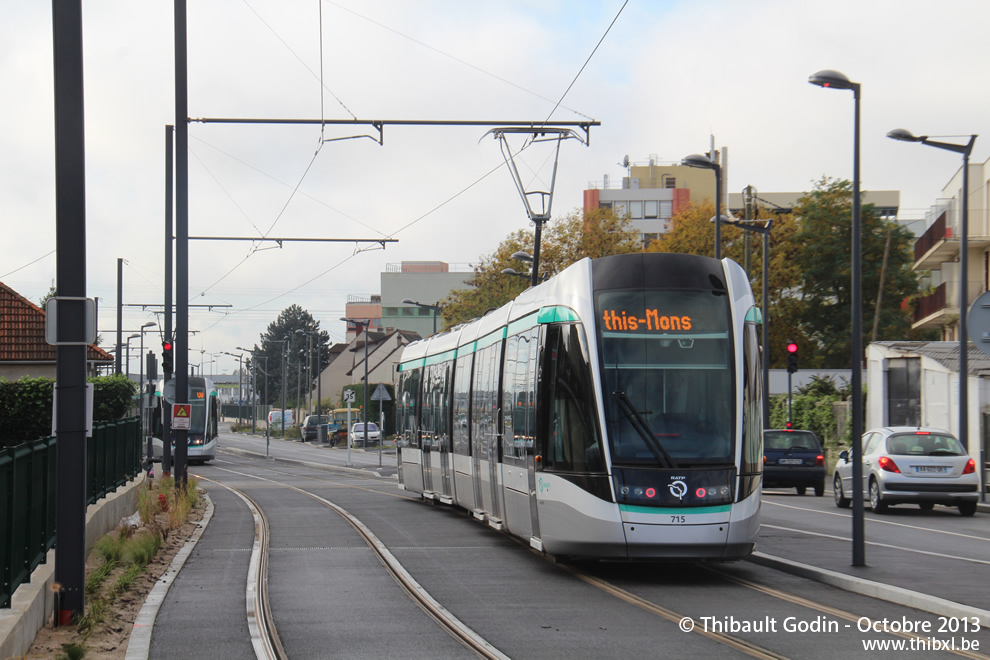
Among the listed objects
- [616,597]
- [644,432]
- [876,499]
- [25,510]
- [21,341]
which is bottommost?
[876,499]

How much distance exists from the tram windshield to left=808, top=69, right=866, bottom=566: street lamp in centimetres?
147

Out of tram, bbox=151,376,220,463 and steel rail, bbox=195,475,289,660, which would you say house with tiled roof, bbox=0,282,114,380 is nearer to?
tram, bbox=151,376,220,463

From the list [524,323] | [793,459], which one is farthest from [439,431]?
[793,459]

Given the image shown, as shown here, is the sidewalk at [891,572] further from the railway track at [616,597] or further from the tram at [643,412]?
the tram at [643,412]

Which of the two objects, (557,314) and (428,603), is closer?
(428,603)

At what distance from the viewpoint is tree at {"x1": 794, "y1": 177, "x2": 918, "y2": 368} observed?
207 feet

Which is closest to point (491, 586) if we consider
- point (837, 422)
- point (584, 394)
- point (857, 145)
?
point (584, 394)

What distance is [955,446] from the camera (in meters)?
22.7

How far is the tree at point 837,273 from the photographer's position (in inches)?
2489

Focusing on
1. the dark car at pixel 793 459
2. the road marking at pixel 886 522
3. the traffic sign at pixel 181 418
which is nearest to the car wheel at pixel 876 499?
the road marking at pixel 886 522

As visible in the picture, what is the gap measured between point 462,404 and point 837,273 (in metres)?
48.2

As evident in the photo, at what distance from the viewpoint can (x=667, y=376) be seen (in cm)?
1219

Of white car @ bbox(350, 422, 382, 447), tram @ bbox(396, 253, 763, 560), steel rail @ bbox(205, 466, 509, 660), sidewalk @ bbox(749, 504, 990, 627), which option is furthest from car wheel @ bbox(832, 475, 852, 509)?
white car @ bbox(350, 422, 382, 447)

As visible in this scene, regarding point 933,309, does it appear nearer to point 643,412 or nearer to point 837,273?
point 837,273
